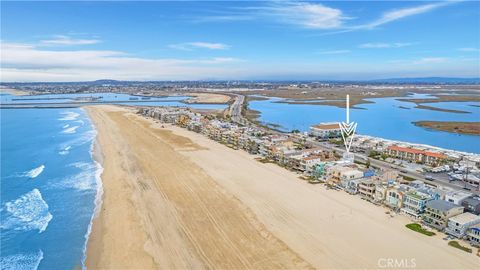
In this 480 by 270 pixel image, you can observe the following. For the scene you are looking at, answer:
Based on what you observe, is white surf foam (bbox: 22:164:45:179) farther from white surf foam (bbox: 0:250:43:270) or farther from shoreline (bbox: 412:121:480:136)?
shoreline (bbox: 412:121:480:136)

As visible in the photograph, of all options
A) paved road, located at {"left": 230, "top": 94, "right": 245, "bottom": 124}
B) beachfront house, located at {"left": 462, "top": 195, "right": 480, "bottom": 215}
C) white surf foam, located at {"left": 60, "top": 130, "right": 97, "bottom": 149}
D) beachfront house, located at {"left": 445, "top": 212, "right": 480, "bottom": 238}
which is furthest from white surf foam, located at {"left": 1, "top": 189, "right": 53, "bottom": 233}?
paved road, located at {"left": 230, "top": 94, "right": 245, "bottom": 124}

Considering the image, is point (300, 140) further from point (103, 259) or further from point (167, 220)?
point (103, 259)

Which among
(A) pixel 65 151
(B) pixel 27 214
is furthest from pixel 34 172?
(B) pixel 27 214

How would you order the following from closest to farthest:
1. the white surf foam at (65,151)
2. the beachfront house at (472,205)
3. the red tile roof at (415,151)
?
the beachfront house at (472,205) < the red tile roof at (415,151) < the white surf foam at (65,151)

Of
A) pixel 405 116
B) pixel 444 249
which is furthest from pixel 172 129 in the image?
pixel 405 116

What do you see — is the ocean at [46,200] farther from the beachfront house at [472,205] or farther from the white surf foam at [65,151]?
the beachfront house at [472,205]

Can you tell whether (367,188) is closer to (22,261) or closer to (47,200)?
(22,261)

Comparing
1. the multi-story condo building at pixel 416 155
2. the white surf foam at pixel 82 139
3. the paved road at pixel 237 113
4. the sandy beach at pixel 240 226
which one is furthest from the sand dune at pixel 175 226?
the paved road at pixel 237 113
